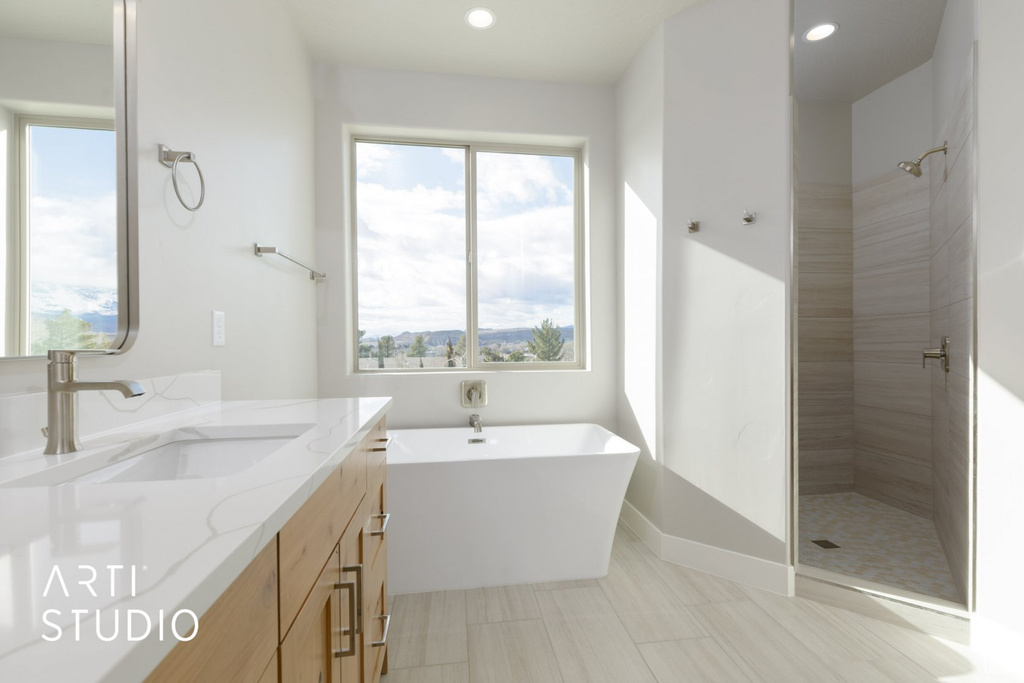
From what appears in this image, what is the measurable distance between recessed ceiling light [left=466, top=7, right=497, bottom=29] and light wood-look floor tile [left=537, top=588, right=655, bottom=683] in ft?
8.47

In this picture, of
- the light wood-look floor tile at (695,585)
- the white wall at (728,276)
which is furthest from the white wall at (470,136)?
the light wood-look floor tile at (695,585)

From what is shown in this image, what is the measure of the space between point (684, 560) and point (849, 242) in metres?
2.12

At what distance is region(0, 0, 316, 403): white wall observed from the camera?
1.21 metres

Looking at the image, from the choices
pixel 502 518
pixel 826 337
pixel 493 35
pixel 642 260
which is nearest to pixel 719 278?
pixel 642 260

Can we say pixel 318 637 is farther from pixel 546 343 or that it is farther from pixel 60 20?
pixel 546 343

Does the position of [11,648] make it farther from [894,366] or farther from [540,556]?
[894,366]

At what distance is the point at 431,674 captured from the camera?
1544 mm

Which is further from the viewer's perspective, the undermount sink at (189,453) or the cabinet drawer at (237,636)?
the undermount sink at (189,453)

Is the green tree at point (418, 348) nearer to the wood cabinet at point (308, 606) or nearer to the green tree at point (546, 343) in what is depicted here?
the green tree at point (546, 343)

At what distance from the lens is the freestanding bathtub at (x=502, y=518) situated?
6.59 ft

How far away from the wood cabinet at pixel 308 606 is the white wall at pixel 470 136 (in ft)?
4.88

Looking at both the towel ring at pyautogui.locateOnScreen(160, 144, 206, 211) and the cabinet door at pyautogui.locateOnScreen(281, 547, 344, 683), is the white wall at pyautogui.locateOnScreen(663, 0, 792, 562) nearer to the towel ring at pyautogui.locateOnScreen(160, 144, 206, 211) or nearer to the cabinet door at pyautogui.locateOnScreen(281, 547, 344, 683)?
the cabinet door at pyautogui.locateOnScreen(281, 547, 344, 683)

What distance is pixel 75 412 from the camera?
89 centimetres

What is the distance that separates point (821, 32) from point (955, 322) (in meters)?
1.48
